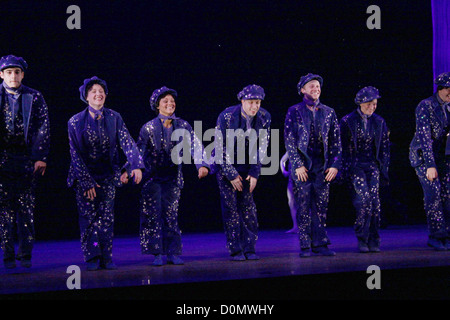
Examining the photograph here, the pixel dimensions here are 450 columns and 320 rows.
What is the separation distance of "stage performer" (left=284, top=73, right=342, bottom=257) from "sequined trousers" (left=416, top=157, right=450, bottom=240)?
856 mm

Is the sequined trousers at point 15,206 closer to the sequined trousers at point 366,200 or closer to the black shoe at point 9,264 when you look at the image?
the black shoe at point 9,264

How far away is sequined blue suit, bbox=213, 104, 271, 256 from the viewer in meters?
5.07

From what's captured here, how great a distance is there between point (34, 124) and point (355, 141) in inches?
102

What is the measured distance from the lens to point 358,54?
27.0 ft

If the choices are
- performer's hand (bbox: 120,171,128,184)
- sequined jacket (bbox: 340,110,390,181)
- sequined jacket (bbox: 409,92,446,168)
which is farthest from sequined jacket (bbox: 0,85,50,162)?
sequined jacket (bbox: 409,92,446,168)

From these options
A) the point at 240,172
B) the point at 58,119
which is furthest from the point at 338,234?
the point at 58,119

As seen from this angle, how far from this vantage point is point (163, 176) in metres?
4.99

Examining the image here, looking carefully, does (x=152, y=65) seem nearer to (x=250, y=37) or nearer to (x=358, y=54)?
(x=250, y=37)

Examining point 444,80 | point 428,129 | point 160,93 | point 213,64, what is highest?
point 213,64

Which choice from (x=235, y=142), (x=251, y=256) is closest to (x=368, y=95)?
(x=235, y=142)

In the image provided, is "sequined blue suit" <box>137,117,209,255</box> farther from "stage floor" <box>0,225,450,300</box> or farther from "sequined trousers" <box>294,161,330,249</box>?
"sequined trousers" <box>294,161,330,249</box>

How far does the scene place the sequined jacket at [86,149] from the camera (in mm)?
4676

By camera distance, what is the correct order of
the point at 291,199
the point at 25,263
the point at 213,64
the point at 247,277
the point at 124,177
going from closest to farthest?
the point at 247,277
the point at 25,263
the point at 124,177
the point at 291,199
the point at 213,64

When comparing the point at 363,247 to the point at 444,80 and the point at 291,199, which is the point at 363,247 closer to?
the point at 444,80
